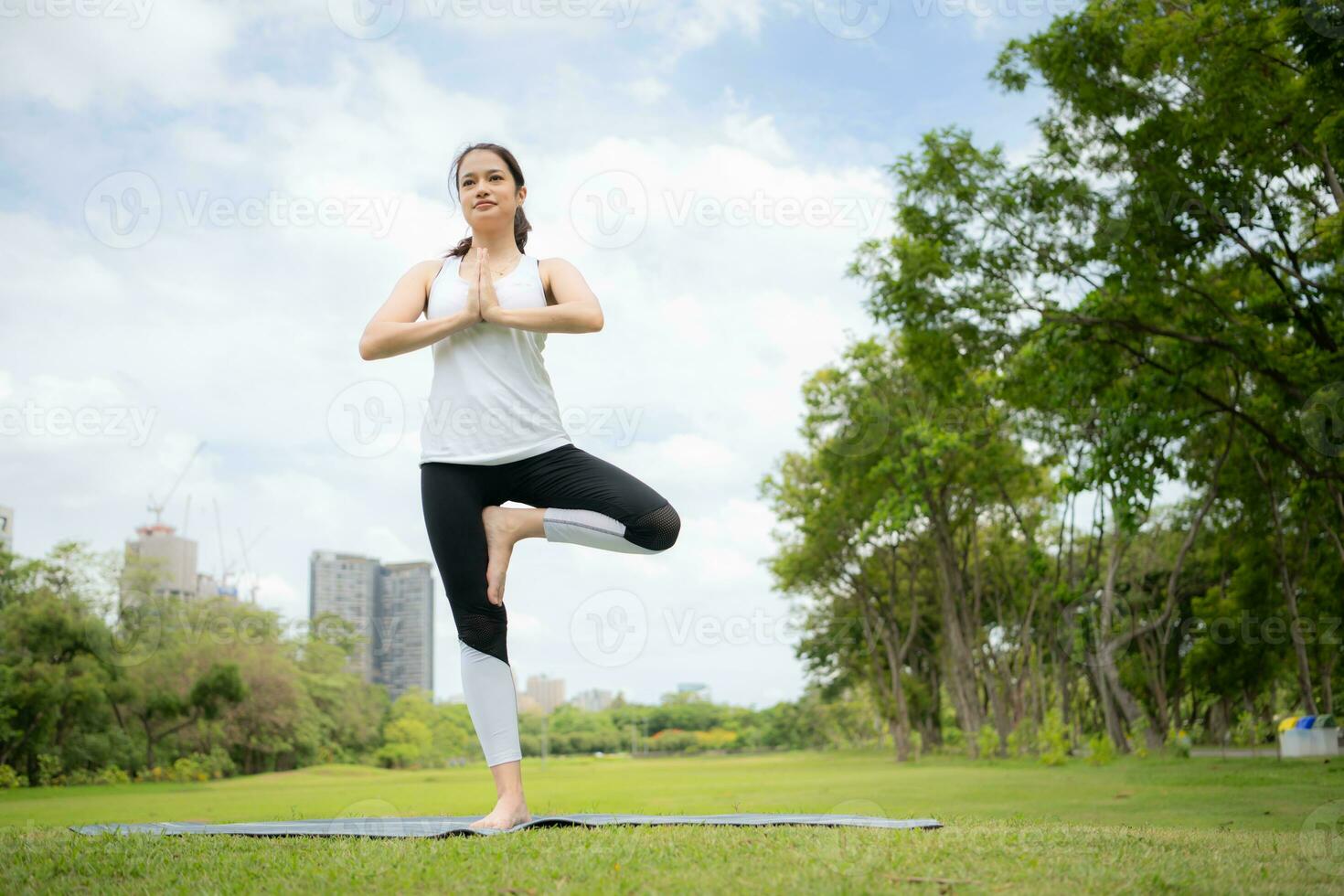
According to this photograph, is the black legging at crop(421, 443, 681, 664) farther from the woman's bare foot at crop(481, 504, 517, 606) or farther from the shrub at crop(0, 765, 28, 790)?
the shrub at crop(0, 765, 28, 790)

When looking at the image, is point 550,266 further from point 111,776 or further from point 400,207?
point 111,776

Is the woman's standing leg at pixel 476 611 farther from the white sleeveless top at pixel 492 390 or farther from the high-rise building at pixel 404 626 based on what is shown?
the high-rise building at pixel 404 626

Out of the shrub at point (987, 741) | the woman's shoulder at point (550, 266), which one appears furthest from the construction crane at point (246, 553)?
the woman's shoulder at point (550, 266)

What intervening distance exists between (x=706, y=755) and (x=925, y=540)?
1182 inches

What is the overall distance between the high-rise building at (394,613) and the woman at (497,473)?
76610mm

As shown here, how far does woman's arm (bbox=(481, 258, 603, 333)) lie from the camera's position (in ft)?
12.8

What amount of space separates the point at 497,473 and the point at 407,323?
0.70 metres

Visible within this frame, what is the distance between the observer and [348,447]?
7.75 metres

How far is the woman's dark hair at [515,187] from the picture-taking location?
14.2 ft

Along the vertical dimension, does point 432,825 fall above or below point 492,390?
below

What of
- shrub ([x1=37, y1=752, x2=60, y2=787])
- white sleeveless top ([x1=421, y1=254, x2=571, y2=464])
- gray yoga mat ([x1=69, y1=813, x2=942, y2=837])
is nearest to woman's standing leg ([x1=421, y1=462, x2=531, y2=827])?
white sleeveless top ([x1=421, y1=254, x2=571, y2=464])

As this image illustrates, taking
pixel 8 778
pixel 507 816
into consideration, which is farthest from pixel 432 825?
pixel 8 778

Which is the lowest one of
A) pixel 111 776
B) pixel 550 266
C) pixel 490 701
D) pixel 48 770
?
pixel 111 776

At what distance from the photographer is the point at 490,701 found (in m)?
4.08
